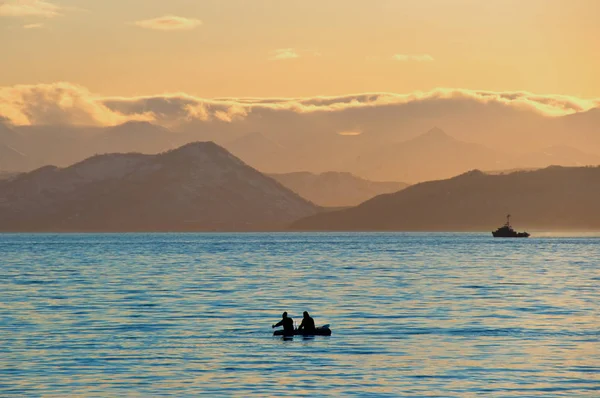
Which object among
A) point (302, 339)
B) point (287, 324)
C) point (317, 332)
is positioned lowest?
point (302, 339)

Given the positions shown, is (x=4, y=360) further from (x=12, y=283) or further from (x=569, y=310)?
(x=12, y=283)

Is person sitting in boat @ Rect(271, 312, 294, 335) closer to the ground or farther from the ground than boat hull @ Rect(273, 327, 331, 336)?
farther from the ground

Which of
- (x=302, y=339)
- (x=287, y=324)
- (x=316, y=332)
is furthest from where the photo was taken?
(x=316, y=332)

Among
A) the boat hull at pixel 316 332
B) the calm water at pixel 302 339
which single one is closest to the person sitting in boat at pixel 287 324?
the boat hull at pixel 316 332

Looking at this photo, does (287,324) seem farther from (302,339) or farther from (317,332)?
(317,332)

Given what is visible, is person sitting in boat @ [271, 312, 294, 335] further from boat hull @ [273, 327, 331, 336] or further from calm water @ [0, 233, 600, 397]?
calm water @ [0, 233, 600, 397]

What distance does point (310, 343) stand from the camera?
220ft

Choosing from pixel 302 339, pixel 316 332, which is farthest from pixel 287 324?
pixel 316 332

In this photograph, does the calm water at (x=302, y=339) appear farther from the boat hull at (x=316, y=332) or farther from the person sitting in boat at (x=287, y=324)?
the person sitting in boat at (x=287, y=324)

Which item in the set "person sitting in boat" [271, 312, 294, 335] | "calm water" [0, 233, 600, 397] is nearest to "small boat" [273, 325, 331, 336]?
"person sitting in boat" [271, 312, 294, 335]

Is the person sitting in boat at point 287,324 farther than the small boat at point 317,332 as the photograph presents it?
No

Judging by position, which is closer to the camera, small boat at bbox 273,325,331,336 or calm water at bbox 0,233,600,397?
calm water at bbox 0,233,600,397

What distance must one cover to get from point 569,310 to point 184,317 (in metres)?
29.3

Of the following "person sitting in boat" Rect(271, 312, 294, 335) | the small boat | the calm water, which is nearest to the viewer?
the calm water
